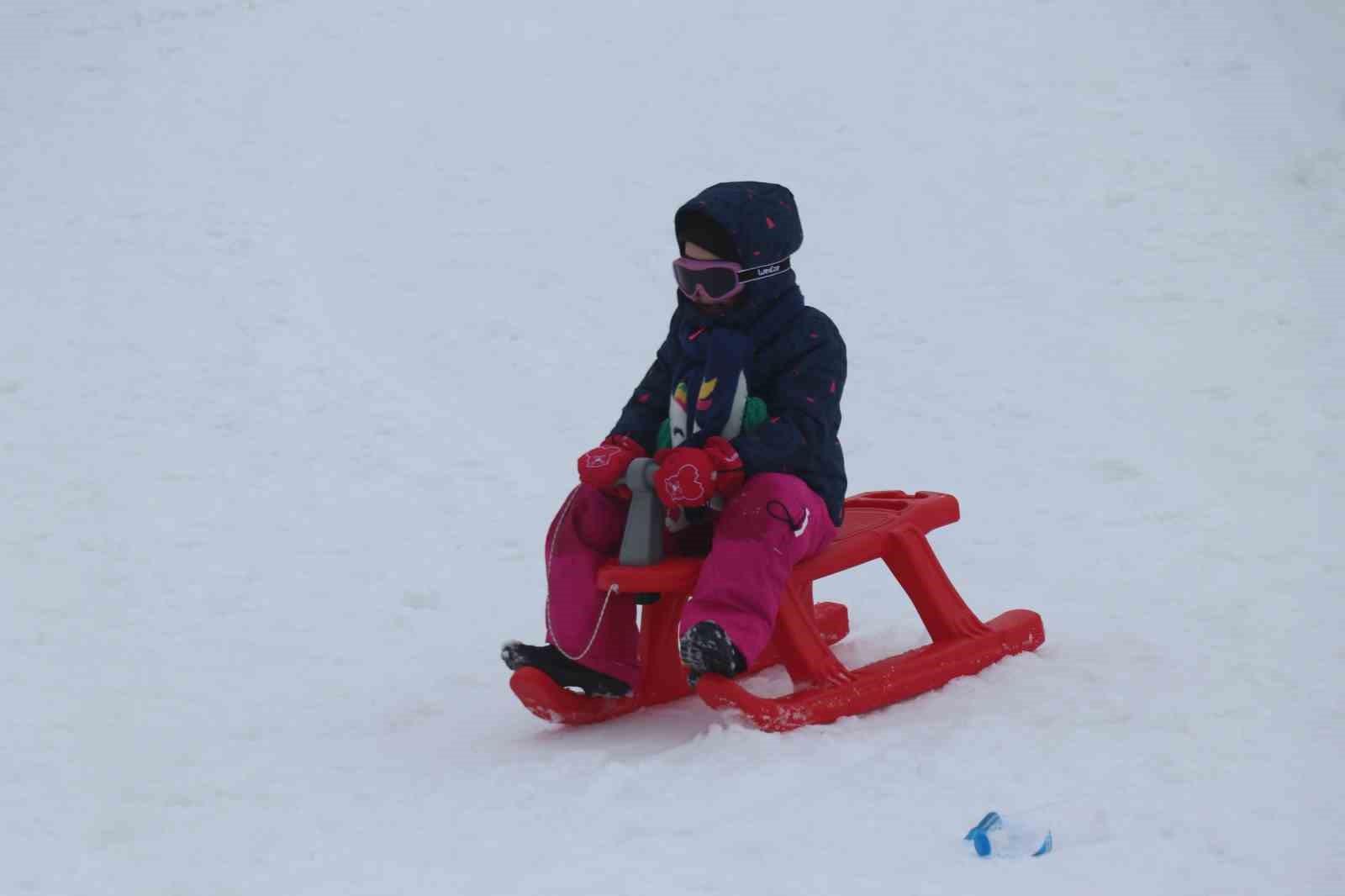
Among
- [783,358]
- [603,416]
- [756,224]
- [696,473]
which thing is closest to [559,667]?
[696,473]

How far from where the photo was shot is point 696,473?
3.77 metres

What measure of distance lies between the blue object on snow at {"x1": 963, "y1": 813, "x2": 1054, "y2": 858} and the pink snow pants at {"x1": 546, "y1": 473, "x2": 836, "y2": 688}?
0.90m

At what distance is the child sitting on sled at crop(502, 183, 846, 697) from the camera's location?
154 inches

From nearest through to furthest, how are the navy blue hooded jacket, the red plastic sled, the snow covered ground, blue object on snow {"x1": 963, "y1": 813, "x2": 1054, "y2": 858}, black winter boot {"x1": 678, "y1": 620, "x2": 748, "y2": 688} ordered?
blue object on snow {"x1": 963, "y1": 813, "x2": 1054, "y2": 858}, the snow covered ground, black winter boot {"x1": 678, "y1": 620, "x2": 748, "y2": 688}, the red plastic sled, the navy blue hooded jacket

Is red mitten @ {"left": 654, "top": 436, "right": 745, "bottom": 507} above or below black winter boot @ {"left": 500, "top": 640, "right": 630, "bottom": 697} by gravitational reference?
above

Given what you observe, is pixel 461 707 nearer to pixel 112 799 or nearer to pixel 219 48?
pixel 112 799

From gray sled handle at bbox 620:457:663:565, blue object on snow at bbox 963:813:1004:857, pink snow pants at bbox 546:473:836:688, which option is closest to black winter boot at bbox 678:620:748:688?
pink snow pants at bbox 546:473:836:688

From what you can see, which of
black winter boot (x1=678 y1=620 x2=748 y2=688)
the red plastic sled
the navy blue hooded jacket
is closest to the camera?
black winter boot (x1=678 y1=620 x2=748 y2=688)

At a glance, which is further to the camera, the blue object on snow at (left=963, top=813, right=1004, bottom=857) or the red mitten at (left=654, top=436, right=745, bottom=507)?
the red mitten at (left=654, top=436, right=745, bottom=507)

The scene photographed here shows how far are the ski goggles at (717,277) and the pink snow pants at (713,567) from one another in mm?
496

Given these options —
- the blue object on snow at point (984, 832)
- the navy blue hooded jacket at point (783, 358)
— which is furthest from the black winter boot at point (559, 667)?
the blue object on snow at point (984, 832)

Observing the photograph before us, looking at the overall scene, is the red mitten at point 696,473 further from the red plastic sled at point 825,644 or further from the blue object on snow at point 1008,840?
the blue object on snow at point 1008,840

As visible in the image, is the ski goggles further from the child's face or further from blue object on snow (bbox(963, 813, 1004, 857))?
blue object on snow (bbox(963, 813, 1004, 857))

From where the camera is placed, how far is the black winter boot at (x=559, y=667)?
4.06 m
